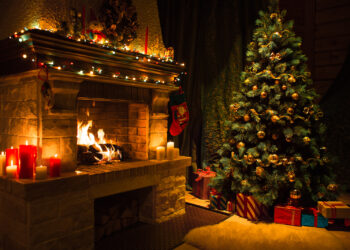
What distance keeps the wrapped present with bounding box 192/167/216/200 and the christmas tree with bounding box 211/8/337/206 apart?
0.54 meters

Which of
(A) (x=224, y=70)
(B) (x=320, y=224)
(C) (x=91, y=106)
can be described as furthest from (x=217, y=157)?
(C) (x=91, y=106)

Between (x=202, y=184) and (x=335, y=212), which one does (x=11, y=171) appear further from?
(x=335, y=212)

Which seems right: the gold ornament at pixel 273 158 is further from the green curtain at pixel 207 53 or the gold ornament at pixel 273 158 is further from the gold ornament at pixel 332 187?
the green curtain at pixel 207 53

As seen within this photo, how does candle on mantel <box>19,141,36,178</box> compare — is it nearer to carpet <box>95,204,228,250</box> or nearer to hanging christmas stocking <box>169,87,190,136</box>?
carpet <box>95,204,228,250</box>

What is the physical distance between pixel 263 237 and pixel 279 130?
1202 millimetres

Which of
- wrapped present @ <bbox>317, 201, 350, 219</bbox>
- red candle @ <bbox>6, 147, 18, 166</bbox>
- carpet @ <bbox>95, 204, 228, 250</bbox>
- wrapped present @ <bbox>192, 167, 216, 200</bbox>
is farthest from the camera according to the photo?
wrapped present @ <bbox>192, 167, 216, 200</bbox>

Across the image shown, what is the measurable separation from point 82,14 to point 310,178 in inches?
119

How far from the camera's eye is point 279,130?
3.11 metres

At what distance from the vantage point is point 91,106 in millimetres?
3264

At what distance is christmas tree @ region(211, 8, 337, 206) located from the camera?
303 cm

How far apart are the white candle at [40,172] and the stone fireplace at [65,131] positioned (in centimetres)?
5

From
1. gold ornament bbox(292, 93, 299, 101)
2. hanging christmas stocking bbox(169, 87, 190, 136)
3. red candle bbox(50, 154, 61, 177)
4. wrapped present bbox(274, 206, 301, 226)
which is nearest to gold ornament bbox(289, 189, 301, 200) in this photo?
wrapped present bbox(274, 206, 301, 226)

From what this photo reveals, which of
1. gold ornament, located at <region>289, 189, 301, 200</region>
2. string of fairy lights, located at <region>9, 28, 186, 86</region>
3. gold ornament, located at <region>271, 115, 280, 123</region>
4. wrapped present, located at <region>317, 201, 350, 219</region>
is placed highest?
string of fairy lights, located at <region>9, 28, 186, 86</region>

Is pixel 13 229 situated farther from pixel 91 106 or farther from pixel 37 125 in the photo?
pixel 91 106
